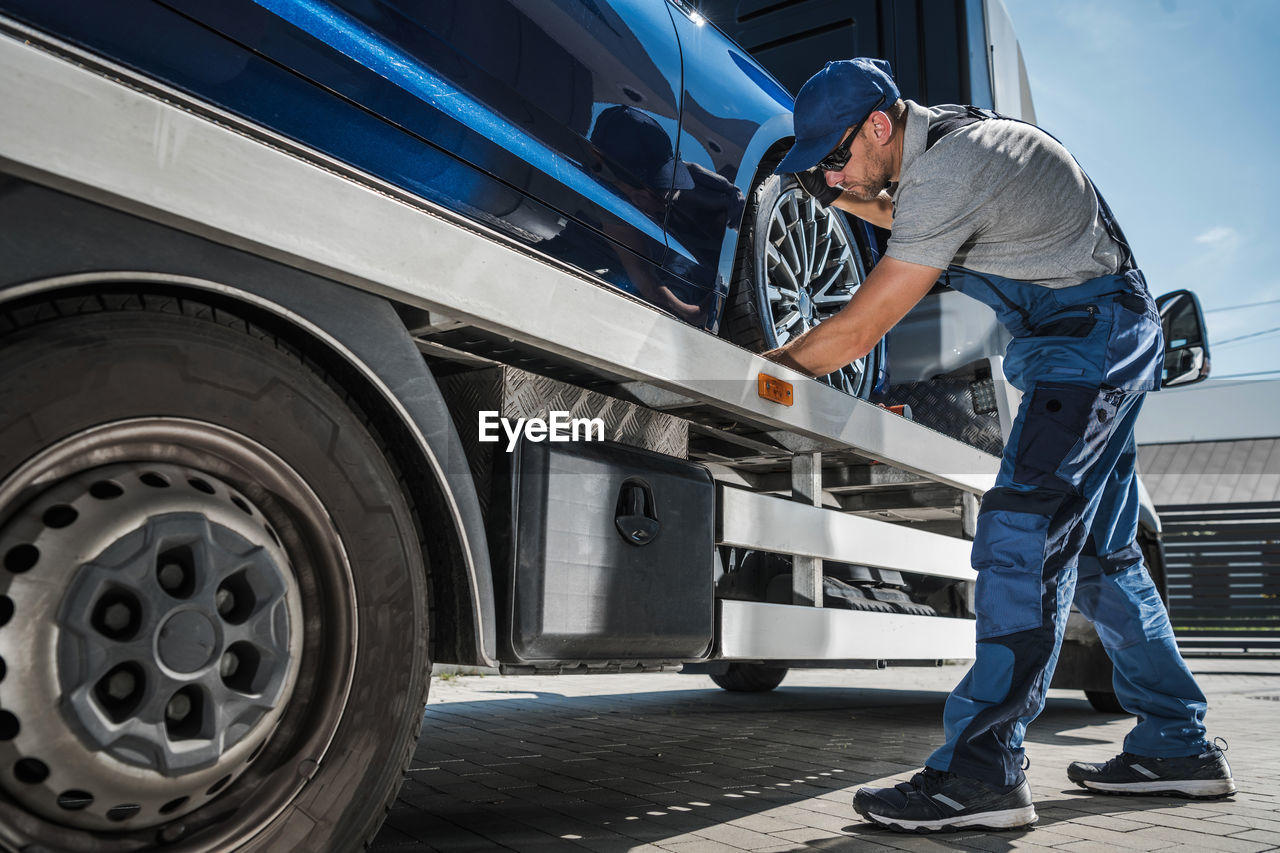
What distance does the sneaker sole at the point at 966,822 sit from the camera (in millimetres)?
2045

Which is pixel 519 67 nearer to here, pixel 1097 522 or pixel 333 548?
pixel 333 548

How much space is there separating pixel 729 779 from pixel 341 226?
1989 millimetres

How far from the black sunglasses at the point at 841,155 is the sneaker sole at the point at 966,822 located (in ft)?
4.96

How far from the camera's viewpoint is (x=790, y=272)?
3184mm

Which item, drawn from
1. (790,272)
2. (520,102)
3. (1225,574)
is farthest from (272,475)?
(1225,574)

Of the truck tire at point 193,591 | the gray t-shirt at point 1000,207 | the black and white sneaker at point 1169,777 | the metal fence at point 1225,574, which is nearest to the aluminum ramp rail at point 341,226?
the truck tire at point 193,591

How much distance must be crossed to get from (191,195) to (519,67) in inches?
41.0

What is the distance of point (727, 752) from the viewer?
3248mm

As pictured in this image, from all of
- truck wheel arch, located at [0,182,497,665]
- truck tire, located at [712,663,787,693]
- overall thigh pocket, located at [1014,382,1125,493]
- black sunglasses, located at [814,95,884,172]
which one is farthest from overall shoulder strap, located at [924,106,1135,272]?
truck tire, located at [712,663,787,693]

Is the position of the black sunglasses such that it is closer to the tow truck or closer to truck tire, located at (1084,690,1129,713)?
the tow truck

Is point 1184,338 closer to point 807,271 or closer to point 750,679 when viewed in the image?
Result: point 807,271

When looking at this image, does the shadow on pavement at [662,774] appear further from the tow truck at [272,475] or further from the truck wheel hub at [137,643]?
the truck wheel hub at [137,643]

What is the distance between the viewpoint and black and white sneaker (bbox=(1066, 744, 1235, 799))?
2.50 metres

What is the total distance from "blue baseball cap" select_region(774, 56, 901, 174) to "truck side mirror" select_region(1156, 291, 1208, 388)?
1799 mm
